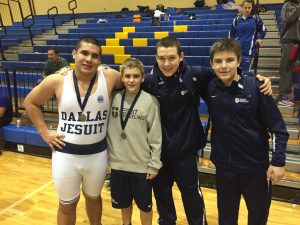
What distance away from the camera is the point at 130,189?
6.84ft

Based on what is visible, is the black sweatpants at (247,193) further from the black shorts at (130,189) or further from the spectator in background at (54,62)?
the spectator in background at (54,62)

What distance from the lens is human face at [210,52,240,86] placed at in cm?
162

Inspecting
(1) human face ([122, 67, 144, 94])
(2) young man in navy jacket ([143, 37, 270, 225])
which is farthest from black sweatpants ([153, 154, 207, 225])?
(1) human face ([122, 67, 144, 94])

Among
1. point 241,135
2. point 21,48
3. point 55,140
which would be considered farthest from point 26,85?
point 241,135

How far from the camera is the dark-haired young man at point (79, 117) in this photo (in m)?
1.86

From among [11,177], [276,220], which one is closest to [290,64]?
[276,220]

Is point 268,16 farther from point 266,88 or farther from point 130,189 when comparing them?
point 130,189

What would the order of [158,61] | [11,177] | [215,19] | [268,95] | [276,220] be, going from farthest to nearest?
1. [215,19]
2. [11,177]
3. [276,220]
4. [158,61]
5. [268,95]

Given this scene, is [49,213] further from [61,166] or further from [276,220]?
[276,220]

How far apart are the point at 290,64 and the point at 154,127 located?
107 inches

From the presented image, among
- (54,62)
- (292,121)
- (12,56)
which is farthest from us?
(12,56)

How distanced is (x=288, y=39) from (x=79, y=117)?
3117 millimetres

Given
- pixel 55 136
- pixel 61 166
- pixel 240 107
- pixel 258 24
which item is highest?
pixel 258 24

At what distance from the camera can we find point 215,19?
7.58 m
